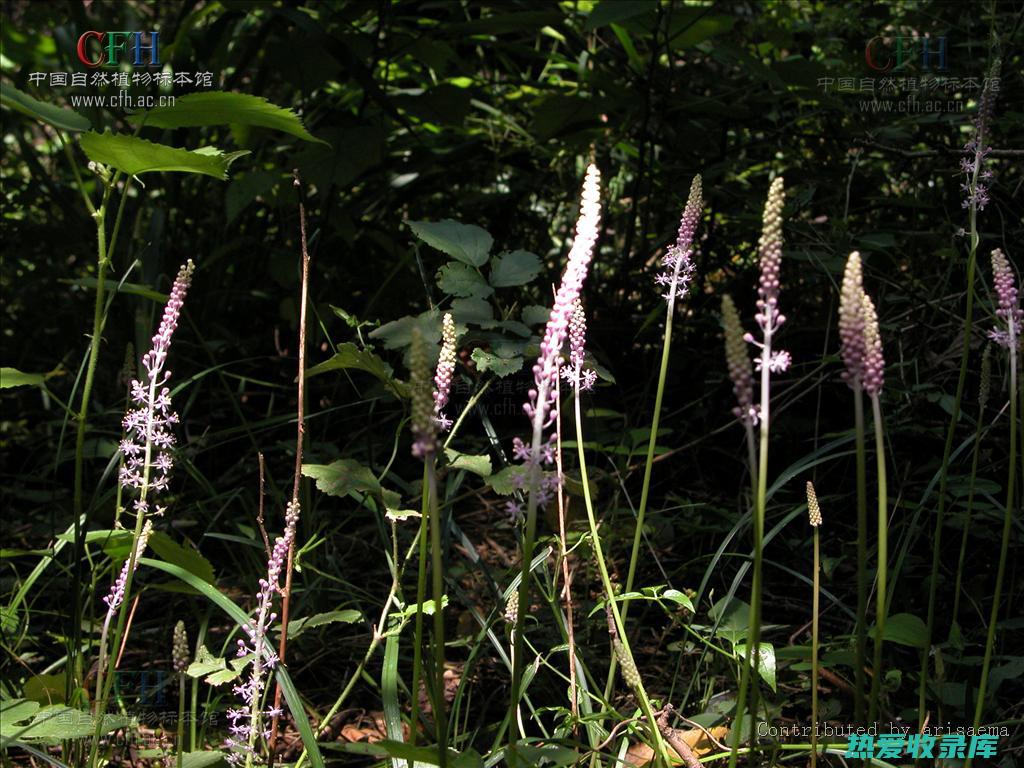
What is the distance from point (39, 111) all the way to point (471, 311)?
0.78 metres

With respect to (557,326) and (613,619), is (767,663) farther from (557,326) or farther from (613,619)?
(557,326)

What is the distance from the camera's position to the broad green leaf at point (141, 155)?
1.44 m

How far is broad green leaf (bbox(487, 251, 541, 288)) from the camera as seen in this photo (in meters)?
1.81

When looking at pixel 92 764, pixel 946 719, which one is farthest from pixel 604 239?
pixel 92 764

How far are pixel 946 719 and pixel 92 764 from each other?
1.54 meters

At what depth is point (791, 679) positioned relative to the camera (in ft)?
6.88

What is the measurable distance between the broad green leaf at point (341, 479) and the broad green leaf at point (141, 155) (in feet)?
1.74

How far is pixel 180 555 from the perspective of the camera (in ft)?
5.47

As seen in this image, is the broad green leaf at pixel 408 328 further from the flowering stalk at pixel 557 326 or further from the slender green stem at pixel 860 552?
the slender green stem at pixel 860 552
